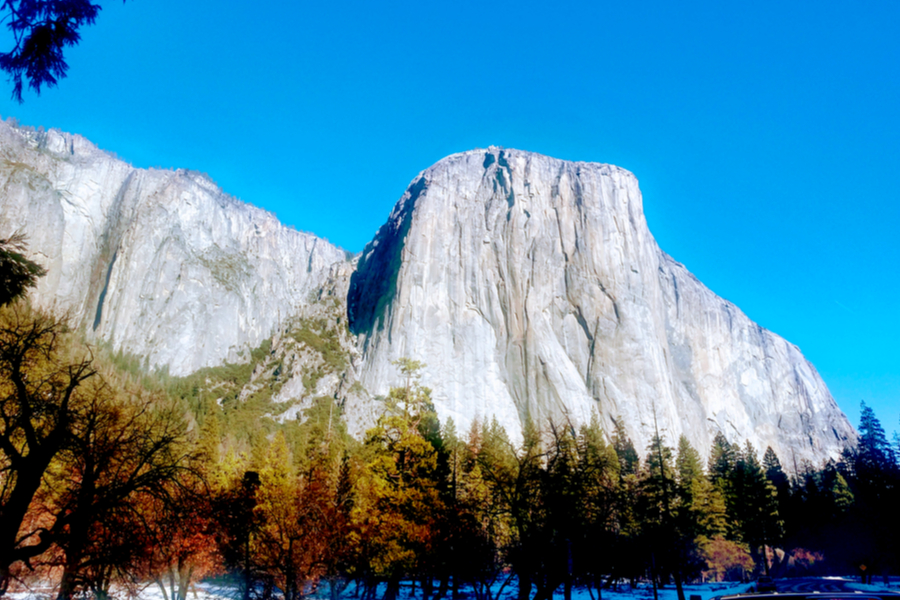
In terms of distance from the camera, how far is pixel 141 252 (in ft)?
376

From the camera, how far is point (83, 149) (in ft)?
428

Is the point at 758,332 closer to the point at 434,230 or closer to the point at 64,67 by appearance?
the point at 434,230

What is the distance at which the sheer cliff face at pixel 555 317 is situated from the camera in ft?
313

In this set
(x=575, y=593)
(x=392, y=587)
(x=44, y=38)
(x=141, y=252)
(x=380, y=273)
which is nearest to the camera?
(x=44, y=38)

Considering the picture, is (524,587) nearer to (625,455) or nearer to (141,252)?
(625,455)

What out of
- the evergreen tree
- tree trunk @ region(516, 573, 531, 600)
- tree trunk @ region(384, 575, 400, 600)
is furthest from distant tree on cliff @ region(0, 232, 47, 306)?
the evergreen tree

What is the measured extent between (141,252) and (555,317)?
92931 mm

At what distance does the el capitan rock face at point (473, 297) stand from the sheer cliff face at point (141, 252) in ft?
1.34

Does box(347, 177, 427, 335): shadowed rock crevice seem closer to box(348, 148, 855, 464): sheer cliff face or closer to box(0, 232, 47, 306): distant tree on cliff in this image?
box(348, 148, 855, 464): sheer cliff face

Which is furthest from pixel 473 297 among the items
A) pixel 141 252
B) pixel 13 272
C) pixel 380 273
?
pixel 13 272

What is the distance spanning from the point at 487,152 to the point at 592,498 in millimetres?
108066

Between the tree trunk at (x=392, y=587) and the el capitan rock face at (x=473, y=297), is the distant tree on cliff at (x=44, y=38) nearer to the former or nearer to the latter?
the tree trunk at (x=392, y=587)

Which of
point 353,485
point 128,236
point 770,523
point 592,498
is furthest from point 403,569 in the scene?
point 128,236

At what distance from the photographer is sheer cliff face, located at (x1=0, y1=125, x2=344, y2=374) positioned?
108m
